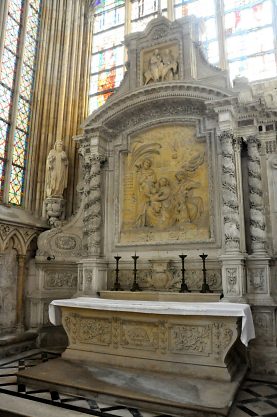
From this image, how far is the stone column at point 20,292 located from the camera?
7.46 meters

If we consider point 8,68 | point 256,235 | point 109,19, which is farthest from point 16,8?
point 256,235

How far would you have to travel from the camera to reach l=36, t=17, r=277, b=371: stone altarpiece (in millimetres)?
6434

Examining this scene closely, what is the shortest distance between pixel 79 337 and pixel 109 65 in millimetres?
8224

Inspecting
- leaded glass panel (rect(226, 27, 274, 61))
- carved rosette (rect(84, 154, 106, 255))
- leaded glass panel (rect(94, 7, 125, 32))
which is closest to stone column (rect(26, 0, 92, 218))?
leaded glass panel (rect(94, 7, 125, 32))

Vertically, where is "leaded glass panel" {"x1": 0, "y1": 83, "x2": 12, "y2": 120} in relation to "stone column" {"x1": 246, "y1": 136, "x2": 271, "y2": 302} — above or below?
above

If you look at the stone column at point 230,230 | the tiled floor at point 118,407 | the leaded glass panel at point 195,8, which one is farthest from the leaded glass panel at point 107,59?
the tiled floor at point 118,407

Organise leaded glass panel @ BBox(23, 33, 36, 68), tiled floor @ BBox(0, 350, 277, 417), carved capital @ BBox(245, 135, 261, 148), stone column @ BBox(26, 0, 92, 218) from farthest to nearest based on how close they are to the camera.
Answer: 1. leaded glass panel @ BBox(23, 33, 36, 68)
2. stone column @ BBox(26, 0, 92, 218)
3. carved capital @ BBox(245, 135, 261, 148)
4. tiled floor @ BBox(0, 350, 277, 417)

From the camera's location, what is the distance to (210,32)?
949cm

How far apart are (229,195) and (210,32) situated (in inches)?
→ 218

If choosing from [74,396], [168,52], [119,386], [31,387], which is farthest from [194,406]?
[168,52]

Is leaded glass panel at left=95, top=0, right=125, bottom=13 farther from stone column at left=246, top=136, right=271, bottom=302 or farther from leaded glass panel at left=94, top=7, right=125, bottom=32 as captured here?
stone column at left=246, top=136, right=271, bottom=302

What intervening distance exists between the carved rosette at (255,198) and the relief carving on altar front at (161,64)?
2461 mm

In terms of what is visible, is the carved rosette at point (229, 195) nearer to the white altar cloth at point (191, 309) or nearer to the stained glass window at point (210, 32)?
the white altar cloth at point (191, 309)

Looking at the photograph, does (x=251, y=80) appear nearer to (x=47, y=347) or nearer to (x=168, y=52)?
(x=168, y=52)
